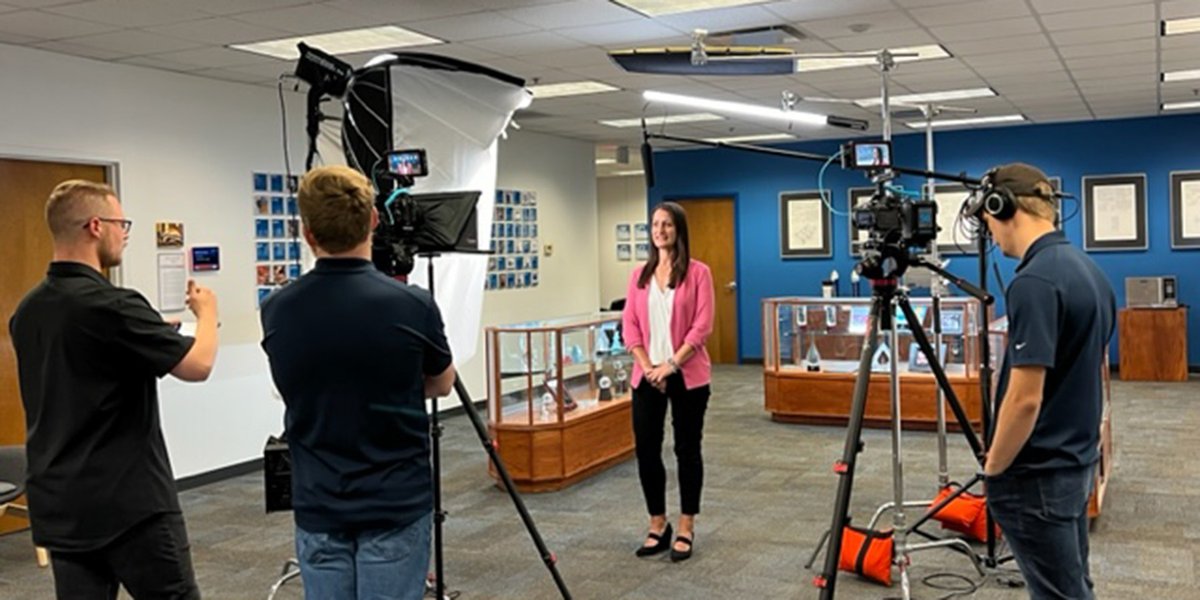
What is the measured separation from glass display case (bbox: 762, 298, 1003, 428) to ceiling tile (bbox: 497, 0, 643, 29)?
3008mm

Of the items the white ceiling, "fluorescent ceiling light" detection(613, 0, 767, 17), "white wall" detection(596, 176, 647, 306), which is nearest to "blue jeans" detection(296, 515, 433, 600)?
the white ceiling

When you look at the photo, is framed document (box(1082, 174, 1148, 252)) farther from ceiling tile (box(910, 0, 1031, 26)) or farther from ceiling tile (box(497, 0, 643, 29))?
ceiling tile (box(497, 0, 643, 29))

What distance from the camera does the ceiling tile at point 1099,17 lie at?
5328 millimetres

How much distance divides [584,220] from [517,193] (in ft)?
4.72

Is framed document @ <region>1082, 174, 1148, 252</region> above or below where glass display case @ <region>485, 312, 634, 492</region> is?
above

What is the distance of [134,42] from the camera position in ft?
17.6

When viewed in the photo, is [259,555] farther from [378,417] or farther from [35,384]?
[378,417]

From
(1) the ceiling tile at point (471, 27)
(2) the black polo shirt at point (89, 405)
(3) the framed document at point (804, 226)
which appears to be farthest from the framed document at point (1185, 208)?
(2) the black polo shirt at point (89, 405)

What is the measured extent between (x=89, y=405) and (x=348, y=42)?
3928 mm

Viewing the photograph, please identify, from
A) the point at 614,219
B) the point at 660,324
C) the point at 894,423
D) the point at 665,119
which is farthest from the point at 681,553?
the point at 614,219

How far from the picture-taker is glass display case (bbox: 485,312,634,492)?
228 inches

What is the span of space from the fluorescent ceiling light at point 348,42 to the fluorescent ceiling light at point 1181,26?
404 cm

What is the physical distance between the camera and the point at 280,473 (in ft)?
11.6

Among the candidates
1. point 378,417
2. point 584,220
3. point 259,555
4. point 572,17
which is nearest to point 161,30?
point 572,17
